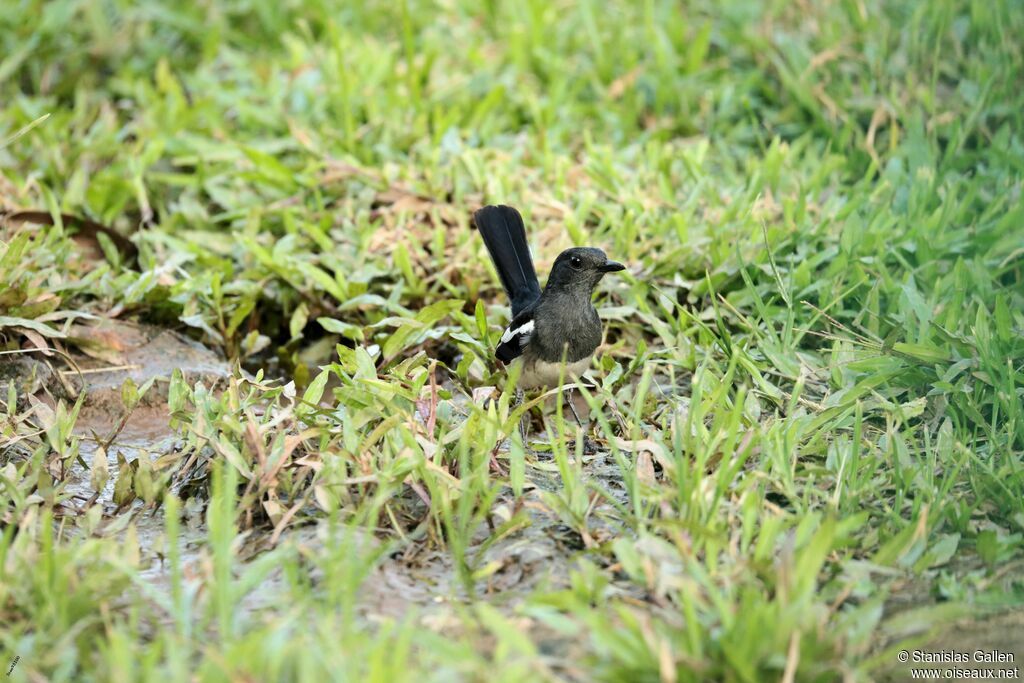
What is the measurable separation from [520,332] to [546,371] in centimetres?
18

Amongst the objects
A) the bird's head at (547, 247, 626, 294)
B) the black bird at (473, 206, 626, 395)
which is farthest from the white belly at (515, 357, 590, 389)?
the bird's head at (547, 247, 626, 294)

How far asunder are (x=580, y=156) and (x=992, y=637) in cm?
366

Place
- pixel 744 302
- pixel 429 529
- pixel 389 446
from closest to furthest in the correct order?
pixel 429 529, pixel 389 446, pixel 744 302

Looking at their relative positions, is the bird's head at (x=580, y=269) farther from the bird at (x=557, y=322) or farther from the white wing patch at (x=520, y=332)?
the white wing patch at (x=520, y=332)

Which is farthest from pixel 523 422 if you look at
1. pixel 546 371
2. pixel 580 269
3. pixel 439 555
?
pixel 439 555

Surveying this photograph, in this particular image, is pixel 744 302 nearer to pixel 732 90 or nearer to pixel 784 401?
pixel 784 401

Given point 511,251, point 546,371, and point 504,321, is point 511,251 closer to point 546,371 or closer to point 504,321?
point 504,321

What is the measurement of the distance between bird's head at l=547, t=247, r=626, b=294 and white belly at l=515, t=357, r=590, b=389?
29cm

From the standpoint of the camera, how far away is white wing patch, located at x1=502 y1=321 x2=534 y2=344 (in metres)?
4.30

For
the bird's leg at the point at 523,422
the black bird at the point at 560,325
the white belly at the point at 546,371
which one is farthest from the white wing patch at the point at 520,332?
the bird's leg at the point at 523,422

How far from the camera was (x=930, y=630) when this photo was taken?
287cm

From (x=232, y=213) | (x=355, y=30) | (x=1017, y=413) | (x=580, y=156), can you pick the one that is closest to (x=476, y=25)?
(x=355, y=30)

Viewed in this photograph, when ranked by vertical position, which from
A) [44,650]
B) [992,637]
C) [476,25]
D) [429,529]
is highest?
[476,25]

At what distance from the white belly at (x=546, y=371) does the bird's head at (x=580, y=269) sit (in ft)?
0.94
